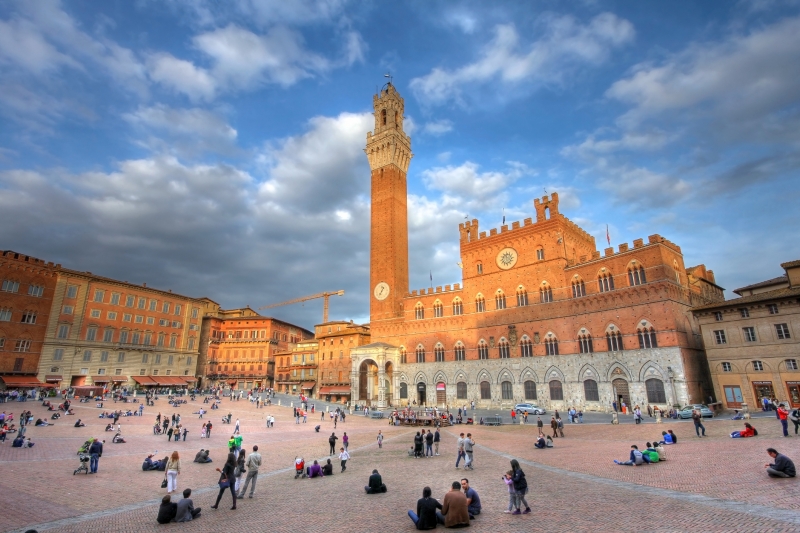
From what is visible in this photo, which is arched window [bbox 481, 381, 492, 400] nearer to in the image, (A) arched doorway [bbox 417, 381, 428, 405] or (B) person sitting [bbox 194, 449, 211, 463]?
(A) arched doorway [bbox 417, 381, 428, 405]

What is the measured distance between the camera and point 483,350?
48.9 m

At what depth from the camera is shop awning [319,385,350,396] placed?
61.3 metres

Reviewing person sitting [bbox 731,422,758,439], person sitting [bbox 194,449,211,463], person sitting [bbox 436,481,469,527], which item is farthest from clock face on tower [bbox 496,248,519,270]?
person sitting [bbox 436,481,469,527]

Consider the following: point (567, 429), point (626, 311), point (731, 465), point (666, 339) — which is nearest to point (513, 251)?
point (626, 311)

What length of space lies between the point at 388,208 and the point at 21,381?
50.3 metres

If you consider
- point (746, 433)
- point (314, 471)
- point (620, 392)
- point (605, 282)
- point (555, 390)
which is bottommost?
point (314, 471)

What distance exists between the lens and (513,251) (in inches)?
1934

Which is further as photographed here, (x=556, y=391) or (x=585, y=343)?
(x=556, y=391)

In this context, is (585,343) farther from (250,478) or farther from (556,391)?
(250,478)

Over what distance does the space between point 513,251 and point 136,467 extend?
41501 mm

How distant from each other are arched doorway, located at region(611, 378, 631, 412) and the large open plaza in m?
12.4

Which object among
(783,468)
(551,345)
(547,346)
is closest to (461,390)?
(547,346)

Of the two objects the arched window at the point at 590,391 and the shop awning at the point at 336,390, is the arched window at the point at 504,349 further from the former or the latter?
the shop awning at the point at 336,390

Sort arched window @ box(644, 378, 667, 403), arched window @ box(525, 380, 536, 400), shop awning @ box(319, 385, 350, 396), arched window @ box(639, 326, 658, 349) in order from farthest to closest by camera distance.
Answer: shop awning @ box(319, 385, 350, 396) < arched window @ box(525, 380, 536, 400) < arched window @ box(639, 326, 658, 349) < arched window @ box(644, 378, 667, 403)
